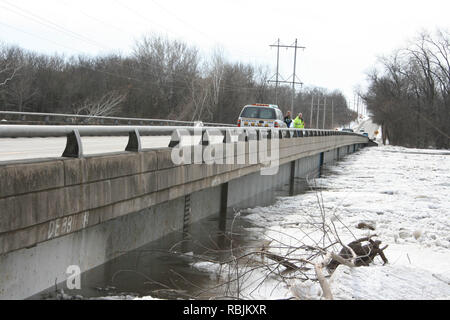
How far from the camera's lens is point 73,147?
6.38 metres

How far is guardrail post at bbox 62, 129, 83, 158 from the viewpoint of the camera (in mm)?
6344

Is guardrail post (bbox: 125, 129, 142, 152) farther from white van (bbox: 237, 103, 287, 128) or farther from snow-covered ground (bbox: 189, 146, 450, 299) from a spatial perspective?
white van (bbox: 237, 103, 287, 128)

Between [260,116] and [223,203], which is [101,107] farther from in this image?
[223,203]

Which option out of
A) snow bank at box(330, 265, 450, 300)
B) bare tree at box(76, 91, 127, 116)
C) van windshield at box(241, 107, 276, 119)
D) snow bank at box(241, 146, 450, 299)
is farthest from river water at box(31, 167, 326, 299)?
bare tree at box(76, 91, 127, 116)

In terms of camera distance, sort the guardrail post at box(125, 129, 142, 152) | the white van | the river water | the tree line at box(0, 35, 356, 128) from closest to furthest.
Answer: the river water → the guardrail post at box(125, 129, 142, 152) → the white van → the tree line at box(0, 35, 356, 128)

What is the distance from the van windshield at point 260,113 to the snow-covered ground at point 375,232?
4040mm

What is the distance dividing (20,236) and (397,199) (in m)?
15.6

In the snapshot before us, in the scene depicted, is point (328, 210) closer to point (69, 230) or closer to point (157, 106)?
point (69, 230)

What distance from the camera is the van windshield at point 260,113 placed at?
26.7 metres

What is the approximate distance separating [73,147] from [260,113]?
20.7m

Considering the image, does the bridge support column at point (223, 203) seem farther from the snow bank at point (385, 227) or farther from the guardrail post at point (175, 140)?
the guardrail post at point (175, 140)

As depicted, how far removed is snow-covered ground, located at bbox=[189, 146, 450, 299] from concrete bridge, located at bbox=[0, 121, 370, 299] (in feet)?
4.73
